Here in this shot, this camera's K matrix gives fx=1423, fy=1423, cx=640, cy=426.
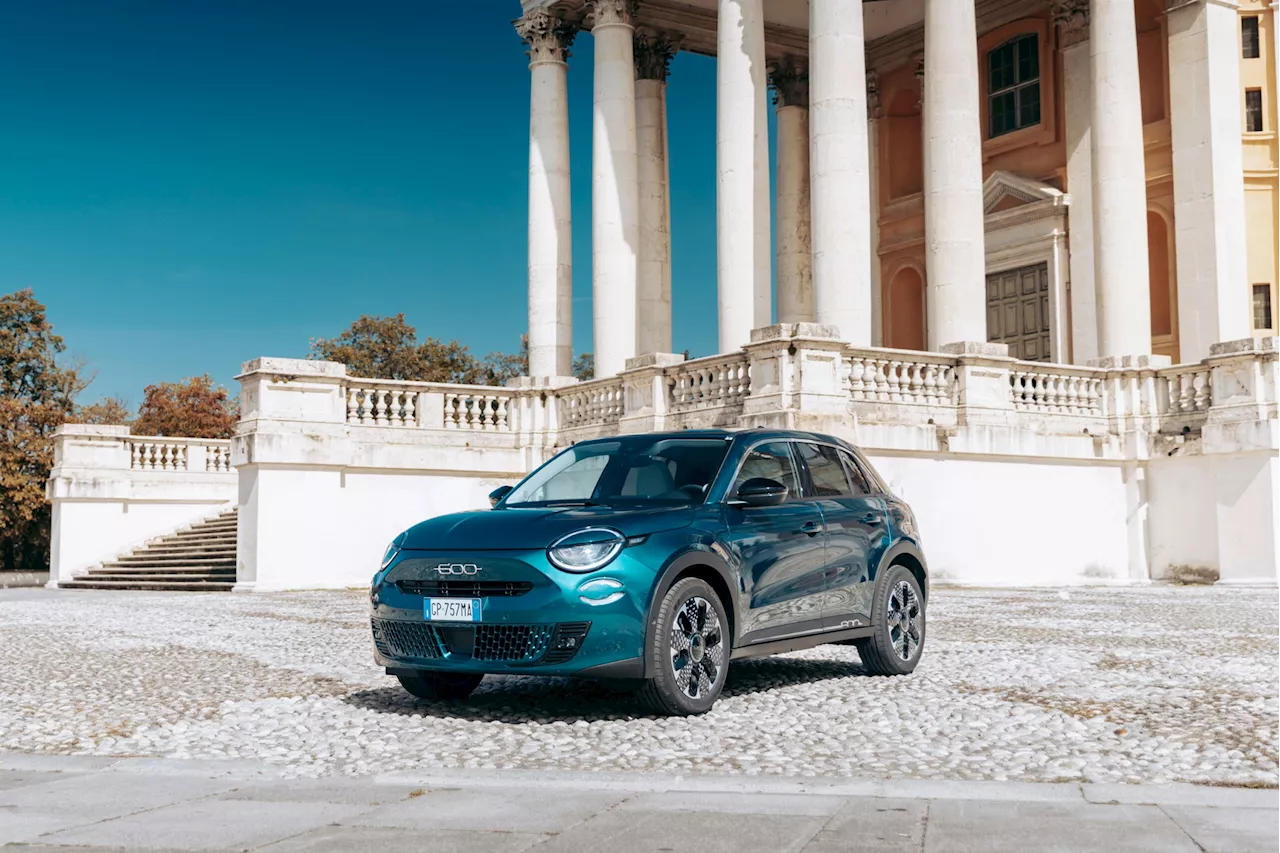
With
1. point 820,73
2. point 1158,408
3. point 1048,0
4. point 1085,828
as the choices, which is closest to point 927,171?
point 820,73

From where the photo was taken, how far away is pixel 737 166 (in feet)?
85.3

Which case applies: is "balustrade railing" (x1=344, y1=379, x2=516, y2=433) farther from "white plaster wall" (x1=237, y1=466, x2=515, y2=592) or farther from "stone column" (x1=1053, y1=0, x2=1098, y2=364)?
"stone column" (x1=1053, y1=0, x2=1098, y2=364)

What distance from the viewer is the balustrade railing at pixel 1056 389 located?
2347cm

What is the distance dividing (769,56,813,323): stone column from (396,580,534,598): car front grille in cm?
2667

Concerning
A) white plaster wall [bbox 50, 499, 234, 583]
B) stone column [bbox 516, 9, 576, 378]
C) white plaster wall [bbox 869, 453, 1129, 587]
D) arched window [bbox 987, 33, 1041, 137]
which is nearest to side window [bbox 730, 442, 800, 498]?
white plaster wall [bbox 869, 453, 1129, 587]

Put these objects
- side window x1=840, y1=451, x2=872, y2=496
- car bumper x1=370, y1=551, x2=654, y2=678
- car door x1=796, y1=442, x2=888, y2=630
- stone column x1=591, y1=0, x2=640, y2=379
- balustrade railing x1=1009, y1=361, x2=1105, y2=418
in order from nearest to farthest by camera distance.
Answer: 1. car bumper x1=370, y1=551, x2=654, y2=678
2. car door x1=796, y1=442, x2=888, y2=630
3. side window x1=840, y1=451, x2=872, y2=496
4. balustrade railing x1=1009, y1=361, x2=1105, y2=418
5. stone column x1=591, y1=0, x2=640, y2=379

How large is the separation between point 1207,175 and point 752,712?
2256cm

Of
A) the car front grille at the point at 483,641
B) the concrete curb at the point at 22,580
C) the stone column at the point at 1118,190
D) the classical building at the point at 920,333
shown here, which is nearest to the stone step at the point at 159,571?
the classical building at the point at 920,333

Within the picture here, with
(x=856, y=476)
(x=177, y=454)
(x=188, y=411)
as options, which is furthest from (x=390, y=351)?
(x=856, y=476)

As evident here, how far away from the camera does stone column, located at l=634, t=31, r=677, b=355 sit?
31719mm

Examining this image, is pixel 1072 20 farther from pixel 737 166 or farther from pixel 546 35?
pixel 546 35

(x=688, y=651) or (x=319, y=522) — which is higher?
(x=319, y=522)

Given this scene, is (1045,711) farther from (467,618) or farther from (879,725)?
(467,618)

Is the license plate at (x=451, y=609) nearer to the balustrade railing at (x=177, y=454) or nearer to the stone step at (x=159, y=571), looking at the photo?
the stone step at (x=159, y=571)
